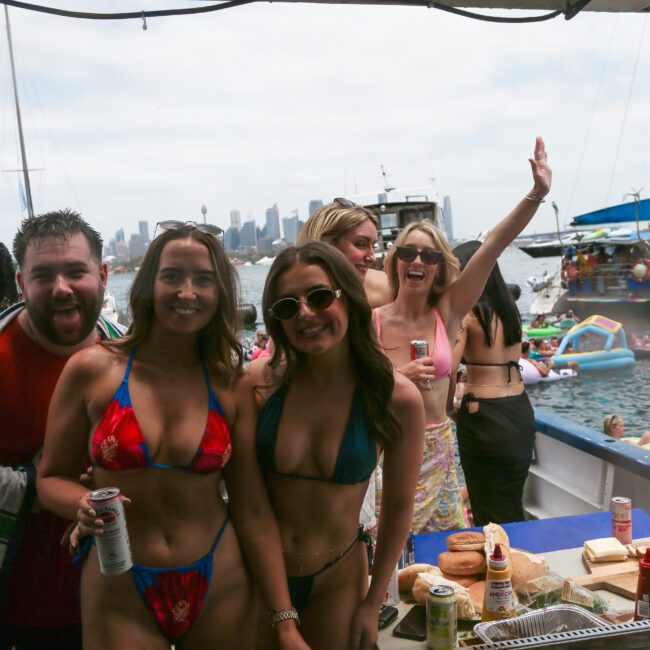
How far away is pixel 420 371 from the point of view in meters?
2.98

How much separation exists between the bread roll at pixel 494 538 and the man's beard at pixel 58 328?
177 centimetres

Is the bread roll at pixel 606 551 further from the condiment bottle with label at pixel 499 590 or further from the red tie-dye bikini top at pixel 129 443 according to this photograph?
the red tie-dye bikini top at pixel 129 443

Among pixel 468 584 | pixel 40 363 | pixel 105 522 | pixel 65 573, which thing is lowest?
pixel 468 584

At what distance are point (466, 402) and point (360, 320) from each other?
2180 millimetres

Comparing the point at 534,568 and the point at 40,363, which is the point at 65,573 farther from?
the point at 534,568

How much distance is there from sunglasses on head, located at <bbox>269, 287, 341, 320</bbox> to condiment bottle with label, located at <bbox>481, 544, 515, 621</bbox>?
1.06 meters

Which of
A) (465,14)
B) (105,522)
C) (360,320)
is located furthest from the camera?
(465,14)

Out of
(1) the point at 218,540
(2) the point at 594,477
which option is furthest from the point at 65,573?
(2) the point at 594,477

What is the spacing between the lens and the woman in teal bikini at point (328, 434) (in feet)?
6.79

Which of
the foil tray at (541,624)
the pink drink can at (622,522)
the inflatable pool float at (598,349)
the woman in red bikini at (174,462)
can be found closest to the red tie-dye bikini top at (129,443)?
the woman in red bikini at (174,462)

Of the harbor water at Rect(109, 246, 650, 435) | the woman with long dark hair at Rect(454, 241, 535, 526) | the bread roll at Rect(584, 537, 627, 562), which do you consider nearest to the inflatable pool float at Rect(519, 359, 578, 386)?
the harbor water at Rect(109, 246, 650, 435)

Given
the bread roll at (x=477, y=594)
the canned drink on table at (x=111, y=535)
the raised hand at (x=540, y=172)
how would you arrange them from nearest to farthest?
1. the canned drink on table at (x=111, y=535)
2. the bread roll at (x=477, y=594)
3. the raised hand at (x=540, y=172)

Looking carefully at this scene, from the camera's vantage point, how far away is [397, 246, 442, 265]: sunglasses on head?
3.34 meters

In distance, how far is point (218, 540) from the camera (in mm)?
2008
